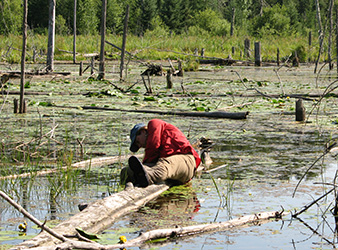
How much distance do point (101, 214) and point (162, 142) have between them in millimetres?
1918

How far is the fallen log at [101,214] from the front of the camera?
3643 millimetres

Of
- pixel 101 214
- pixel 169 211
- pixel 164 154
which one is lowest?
pixel 169 211

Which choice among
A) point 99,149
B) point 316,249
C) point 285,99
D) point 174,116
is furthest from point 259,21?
point 316,249

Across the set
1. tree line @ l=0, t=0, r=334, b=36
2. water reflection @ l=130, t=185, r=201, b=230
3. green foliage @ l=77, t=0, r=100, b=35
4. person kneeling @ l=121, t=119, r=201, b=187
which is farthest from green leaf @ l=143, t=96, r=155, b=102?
green foliage @ l=77, t=0, r=100, b=35

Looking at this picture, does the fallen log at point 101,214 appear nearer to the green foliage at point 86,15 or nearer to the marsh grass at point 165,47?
the marsh grass at point 165,47

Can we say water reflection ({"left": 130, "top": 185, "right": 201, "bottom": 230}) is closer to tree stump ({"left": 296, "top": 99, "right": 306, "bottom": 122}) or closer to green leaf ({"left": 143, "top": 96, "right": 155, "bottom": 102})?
tree stump ({"left": 296, "top": 99, "right": 306, "bottom": 122})

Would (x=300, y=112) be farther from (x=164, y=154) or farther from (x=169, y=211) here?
(x=169, y=211)

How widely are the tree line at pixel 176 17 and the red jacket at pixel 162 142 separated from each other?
41.2 metres

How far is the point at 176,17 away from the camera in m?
64.4

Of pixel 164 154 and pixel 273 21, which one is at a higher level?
pixel 273 21

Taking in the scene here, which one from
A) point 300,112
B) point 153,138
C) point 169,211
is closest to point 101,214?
point 169,211

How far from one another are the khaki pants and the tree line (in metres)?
41.4

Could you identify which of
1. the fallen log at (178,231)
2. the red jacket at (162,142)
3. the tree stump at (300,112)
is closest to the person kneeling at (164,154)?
the red jacket at (162,142)

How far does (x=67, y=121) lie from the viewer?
10.6 metres
